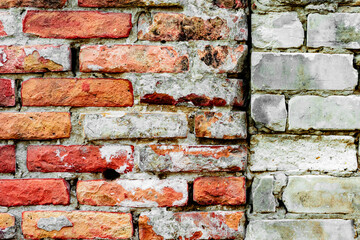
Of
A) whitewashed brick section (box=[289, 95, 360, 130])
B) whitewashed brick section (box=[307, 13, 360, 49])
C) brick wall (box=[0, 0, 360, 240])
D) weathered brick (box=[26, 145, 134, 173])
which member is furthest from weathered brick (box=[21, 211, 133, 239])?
whitewashed brick section (box=[307, 13, 360, 49])

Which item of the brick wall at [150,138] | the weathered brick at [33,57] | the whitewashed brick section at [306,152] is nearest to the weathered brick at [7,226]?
the brick wall at [150,138]

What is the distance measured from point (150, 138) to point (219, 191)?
22 cm

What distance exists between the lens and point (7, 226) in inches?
26.8

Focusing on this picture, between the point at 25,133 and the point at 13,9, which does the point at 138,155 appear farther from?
the point at 13,9

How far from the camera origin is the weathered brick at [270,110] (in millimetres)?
645

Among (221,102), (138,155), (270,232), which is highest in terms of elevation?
(221,102)

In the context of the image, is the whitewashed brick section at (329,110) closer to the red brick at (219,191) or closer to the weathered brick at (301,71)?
the weathered brick at (301,71)

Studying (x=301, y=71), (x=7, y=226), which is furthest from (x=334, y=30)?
(x=7, y=226)

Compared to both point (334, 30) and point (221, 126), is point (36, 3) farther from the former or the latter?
point (334, 30)

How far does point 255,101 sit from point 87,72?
1.39 feet

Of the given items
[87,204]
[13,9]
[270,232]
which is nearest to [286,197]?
[270,232]

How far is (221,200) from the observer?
678 mm

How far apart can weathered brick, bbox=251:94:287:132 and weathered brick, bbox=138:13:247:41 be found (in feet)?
0.54

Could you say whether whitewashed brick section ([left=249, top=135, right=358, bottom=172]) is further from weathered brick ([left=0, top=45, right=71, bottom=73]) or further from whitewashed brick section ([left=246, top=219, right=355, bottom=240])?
weathered brick ([left=0, top=45, right=71, bottom=73])
